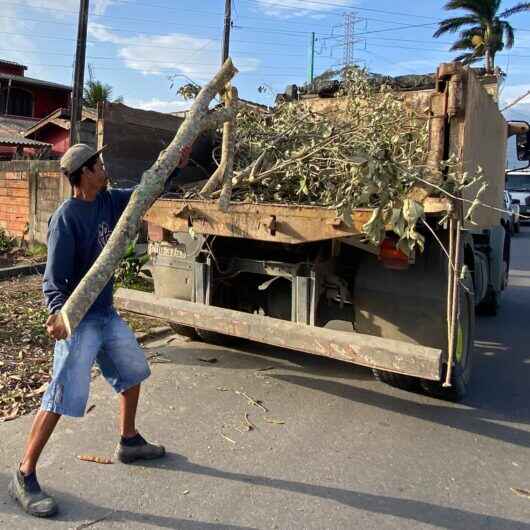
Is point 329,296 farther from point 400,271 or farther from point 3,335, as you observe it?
point 3,335

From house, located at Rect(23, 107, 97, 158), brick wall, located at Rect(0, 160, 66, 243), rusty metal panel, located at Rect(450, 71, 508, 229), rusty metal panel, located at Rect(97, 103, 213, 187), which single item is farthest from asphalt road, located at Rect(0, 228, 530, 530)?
house, located at Rect(23, 107, 97, 158)

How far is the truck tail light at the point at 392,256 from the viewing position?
3883 mm

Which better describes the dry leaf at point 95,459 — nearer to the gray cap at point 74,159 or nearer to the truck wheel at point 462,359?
the gray cap at point 74,159

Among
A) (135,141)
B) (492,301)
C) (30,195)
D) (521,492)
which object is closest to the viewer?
(521,492)

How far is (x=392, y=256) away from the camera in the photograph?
3910 millimetres

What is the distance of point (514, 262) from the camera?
14211mm

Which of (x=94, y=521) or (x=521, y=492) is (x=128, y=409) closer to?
(x=94, y=521)

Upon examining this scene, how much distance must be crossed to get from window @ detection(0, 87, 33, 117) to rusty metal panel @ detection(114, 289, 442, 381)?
30742mm

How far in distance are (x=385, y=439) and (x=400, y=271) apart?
117 centimetres

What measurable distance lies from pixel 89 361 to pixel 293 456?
4.46ft

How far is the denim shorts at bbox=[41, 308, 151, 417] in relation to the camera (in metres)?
2.88

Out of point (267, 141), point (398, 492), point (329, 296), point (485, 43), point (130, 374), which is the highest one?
point (485, 43)

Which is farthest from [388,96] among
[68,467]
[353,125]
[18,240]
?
[18,240]

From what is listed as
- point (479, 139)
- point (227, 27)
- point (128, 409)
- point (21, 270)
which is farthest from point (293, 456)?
point (227, 27)
